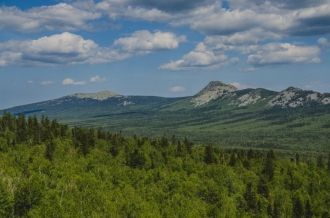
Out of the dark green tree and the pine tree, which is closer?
the pine tree

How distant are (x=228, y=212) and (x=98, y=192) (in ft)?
144

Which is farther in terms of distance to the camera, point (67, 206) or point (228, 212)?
point (228, 212)

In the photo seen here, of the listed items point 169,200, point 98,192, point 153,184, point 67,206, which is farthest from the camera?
point 153,184

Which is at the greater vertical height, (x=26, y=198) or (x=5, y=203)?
(x=5, y=203)

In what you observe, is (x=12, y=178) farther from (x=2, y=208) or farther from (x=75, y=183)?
(x=2, y=208)

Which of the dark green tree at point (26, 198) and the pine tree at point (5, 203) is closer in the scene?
the pine tree at point (5, 203)

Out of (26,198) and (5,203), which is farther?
(26,198)

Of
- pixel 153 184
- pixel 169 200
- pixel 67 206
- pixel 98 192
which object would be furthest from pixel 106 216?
A: pixel 153 184

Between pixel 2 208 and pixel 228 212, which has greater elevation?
pixel 2 208

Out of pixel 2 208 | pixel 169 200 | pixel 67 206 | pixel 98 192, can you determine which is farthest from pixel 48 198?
pixel 169 200

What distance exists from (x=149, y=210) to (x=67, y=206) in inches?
889

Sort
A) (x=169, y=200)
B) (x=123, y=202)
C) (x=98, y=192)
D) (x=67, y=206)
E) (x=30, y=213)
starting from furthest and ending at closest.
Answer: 1. (x=169, y=200)
2. (x=98, y=192)
3. (x=123, y=202)
4. (x=67, y=206)
5. (x=30, y=213)

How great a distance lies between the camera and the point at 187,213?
145250 millimetres

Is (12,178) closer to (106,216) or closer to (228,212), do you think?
(106,216)
